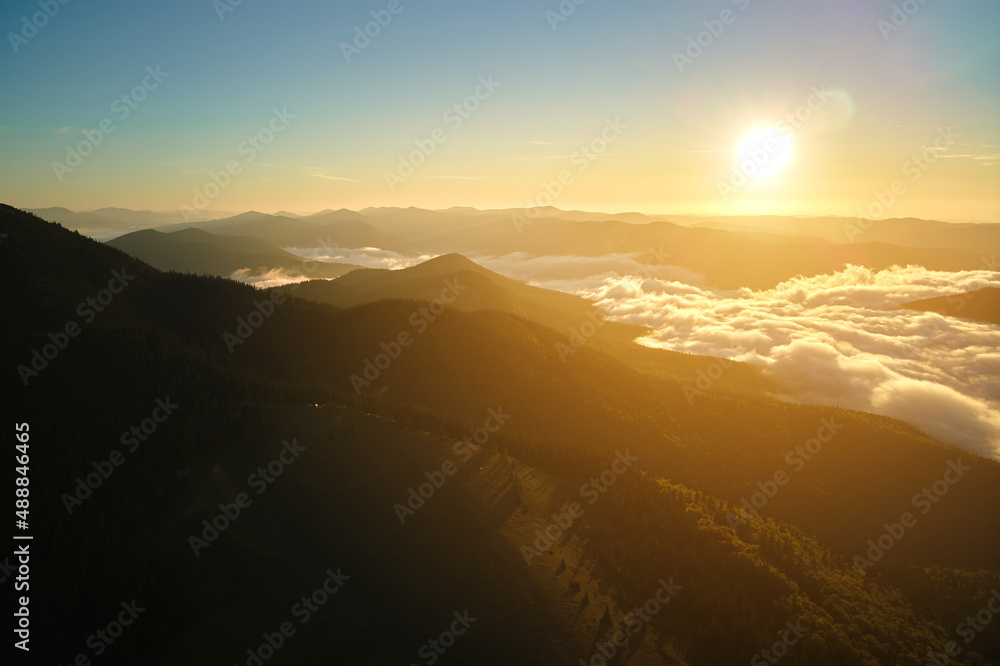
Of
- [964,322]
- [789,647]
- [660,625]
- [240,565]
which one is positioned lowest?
[240,565]

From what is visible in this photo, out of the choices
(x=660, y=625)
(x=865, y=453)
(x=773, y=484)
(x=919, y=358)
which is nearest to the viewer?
(x=660, y=625)

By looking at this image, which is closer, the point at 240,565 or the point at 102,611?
the point at 102,611

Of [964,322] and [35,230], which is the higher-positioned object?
[964,322]

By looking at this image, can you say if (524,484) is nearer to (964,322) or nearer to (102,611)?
(102,611)

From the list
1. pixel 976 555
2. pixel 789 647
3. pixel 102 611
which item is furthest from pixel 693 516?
pixel 976 555

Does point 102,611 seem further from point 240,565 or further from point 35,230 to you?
point 35,230

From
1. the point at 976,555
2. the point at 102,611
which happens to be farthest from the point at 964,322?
the point at 102,611

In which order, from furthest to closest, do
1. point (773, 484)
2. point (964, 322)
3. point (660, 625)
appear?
point (964, 322)
point (773, 484)
point (660, 625)
